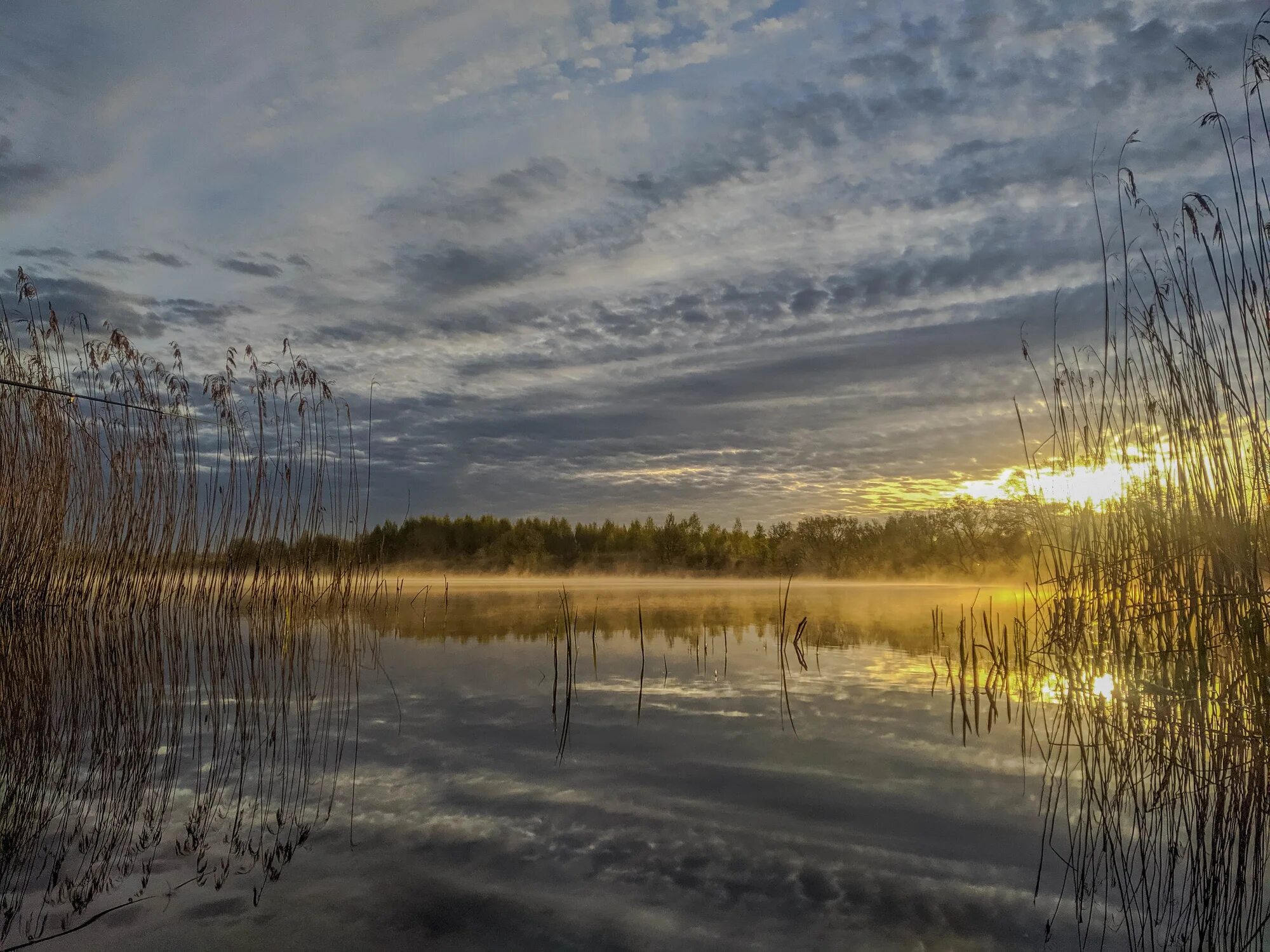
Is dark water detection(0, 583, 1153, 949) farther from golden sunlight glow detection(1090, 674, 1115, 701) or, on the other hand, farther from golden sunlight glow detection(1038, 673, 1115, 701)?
golden sunlight glow detection(1090, 674, 1115, 701)

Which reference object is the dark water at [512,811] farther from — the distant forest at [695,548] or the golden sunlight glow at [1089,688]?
the distant forest at [695,548]

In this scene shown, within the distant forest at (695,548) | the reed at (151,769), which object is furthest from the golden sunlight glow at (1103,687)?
the distant forest at (695,548)

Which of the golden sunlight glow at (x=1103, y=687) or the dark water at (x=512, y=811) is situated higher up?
the golden sunlight glow at (x=1103, y=687)

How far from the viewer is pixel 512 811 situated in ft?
7.37

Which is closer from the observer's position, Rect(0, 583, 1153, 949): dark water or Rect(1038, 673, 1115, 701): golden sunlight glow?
Rect(0, 583, 1153, 949): dark water

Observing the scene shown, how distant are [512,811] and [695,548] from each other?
1016 inches

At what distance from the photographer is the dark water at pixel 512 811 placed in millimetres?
1632

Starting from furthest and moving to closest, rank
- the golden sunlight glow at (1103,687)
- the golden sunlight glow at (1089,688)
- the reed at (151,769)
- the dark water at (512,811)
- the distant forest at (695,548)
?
the distant forest at (695,548), the golden sunlight glow at (1103,687), the golden sunlight glow at (1089,688), the reed at (151,769), the dark water at (512,811)

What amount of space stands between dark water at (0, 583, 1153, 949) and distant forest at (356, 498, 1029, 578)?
664 inches

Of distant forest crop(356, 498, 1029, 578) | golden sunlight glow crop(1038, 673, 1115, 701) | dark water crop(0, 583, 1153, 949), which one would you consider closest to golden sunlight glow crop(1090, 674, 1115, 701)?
golden sunlight glow crop(1038, 673, 1115, 701)

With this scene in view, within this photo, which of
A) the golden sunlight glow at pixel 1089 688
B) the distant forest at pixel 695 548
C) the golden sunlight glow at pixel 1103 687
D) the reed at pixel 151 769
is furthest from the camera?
the distant forest at pixel 695 548

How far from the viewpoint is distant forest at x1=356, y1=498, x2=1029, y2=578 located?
21.2 m

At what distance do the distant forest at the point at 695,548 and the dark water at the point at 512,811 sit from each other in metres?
16.9

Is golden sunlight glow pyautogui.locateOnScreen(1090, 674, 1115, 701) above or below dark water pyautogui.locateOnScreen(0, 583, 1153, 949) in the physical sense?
above
